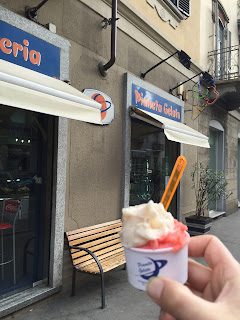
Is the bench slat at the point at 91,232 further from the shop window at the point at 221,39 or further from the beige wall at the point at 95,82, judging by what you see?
the shop window at the point at 221,39

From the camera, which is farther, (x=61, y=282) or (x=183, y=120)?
(x=183, y=120)

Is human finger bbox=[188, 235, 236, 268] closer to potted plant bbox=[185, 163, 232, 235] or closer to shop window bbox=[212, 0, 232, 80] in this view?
potted plant bbox=[185, 163, 232, 235]

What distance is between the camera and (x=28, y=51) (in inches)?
139

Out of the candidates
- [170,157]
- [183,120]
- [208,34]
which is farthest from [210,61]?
[170,157]

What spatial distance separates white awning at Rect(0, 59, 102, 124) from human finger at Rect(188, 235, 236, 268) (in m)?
1.82

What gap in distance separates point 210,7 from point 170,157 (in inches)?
222

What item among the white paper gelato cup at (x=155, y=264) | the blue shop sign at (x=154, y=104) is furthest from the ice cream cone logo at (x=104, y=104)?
the white paper gelato cup at (x=155, y=264)

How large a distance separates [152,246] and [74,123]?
10.5 ft

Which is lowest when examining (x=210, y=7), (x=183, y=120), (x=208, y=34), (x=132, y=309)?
(x=132, y=309)

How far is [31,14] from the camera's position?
3572 mm

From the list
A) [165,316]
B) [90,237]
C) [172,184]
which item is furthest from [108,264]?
[165,316]

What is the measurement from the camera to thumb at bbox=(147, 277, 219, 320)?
103cm

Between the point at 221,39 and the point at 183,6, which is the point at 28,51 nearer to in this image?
the point at 183,6

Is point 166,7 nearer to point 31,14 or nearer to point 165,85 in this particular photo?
point 165,85
